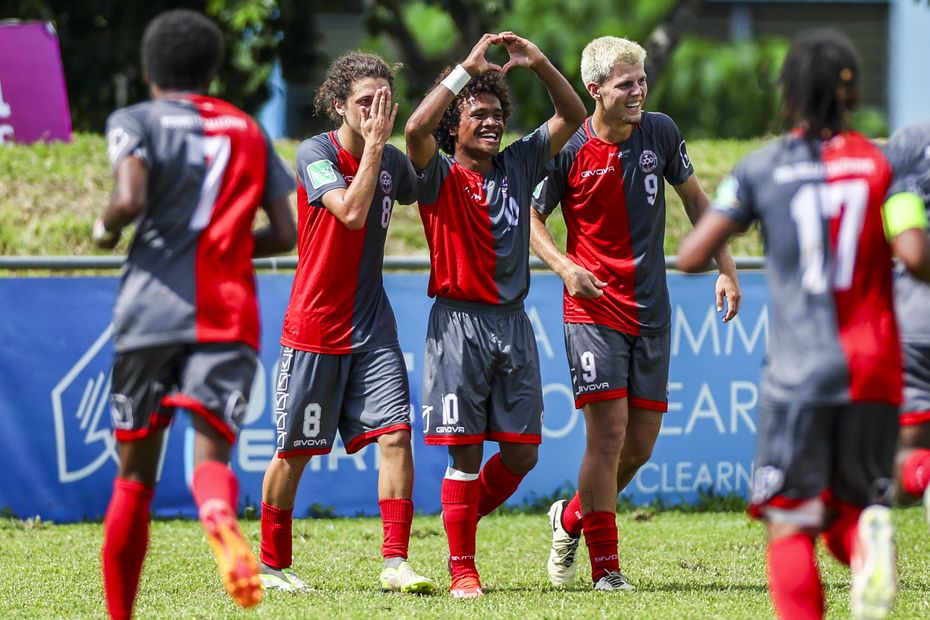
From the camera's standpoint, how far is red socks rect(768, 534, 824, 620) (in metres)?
4.16

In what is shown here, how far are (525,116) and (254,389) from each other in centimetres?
1644

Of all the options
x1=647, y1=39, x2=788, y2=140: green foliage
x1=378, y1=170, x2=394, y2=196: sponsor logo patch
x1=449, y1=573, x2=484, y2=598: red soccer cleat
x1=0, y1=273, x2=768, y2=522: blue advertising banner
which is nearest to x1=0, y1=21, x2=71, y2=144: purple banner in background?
x1=0, y1=273, x2=768, y2=522: blue advertising banner

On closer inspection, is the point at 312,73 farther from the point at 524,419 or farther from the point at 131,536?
the point at 131,536

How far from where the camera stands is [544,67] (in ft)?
21.0

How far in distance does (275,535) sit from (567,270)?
1.79 m

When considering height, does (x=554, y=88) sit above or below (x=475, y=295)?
above

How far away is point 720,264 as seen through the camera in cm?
677

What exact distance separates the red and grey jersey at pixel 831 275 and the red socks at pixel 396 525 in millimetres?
2488

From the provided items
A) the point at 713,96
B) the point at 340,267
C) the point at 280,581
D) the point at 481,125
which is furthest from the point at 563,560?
the point at 713,96

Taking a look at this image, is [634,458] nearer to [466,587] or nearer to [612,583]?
[612,583]

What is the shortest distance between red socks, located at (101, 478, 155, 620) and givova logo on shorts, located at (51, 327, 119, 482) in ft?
13.5

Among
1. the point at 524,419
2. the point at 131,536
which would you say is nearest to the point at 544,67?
the point at 524,419

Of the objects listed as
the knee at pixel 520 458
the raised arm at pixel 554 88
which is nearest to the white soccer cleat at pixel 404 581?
the knee at pixel 520 458

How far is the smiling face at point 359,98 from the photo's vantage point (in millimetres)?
6309
